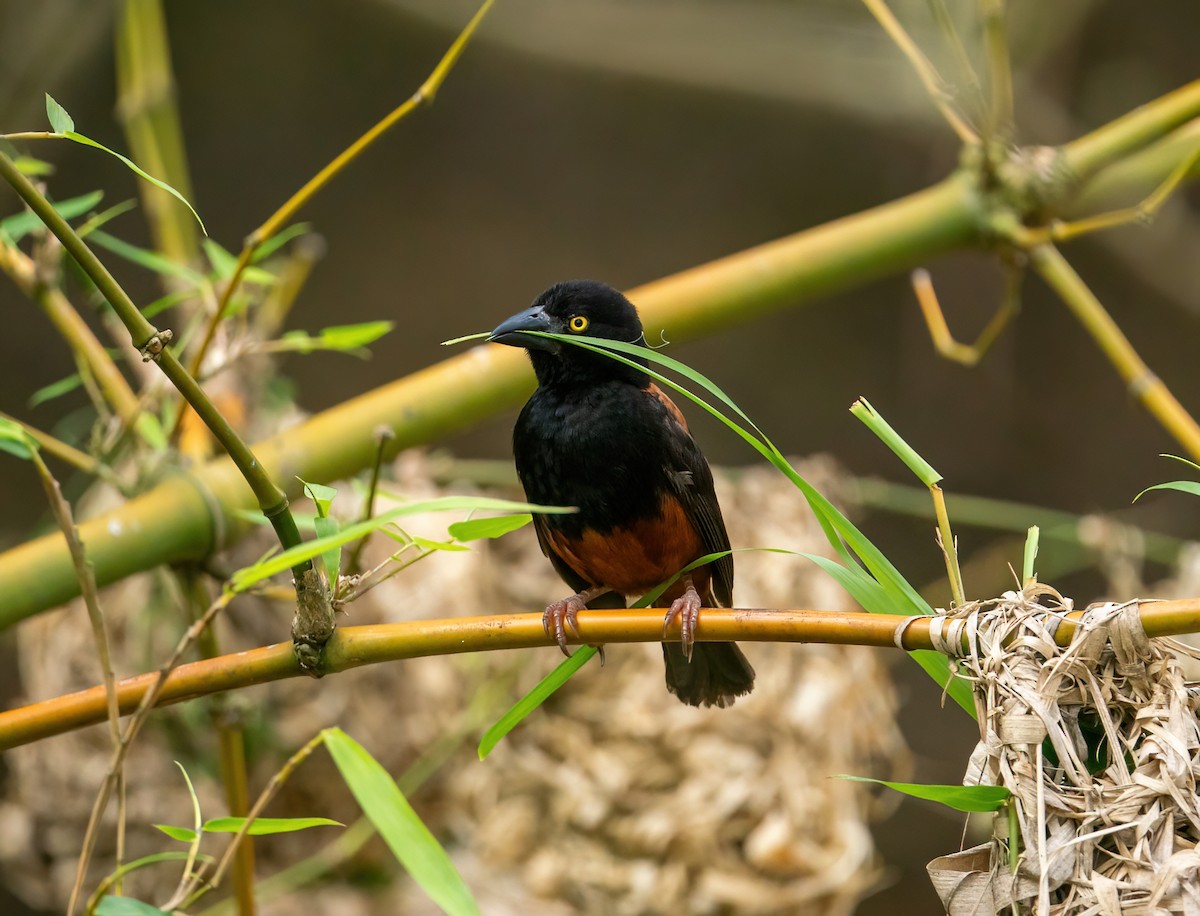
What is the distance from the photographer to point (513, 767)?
2.22 meters

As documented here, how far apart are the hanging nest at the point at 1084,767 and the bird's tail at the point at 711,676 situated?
0.81m

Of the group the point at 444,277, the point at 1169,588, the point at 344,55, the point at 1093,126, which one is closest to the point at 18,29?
the point at 344,55

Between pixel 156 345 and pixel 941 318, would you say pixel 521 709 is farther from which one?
pixel 941 318

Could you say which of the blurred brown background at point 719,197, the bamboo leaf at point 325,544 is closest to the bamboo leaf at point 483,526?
the bamboo leaf at point 325,544

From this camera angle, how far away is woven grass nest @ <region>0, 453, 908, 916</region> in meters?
2.10

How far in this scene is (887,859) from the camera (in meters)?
4.45

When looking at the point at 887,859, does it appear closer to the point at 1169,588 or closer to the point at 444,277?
the point at 1169,588

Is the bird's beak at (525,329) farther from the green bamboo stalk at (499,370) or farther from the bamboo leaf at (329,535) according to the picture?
the bamboo leaf at (329,535)

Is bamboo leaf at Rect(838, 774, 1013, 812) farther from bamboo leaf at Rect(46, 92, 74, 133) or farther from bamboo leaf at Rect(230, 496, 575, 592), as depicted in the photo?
bamboo leaf at Rect(46, 92, 74, 133)

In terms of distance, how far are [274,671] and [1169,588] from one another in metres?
1.97

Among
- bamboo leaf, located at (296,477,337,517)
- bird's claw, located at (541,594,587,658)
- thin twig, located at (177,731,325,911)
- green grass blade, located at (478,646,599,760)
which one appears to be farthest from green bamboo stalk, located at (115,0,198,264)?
thin twig, located at (177,731,325,911)

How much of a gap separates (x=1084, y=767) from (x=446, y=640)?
0.60 m

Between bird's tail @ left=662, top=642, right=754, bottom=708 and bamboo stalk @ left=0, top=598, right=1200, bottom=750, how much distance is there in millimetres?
712

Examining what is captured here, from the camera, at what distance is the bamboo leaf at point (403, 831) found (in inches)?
33.5
